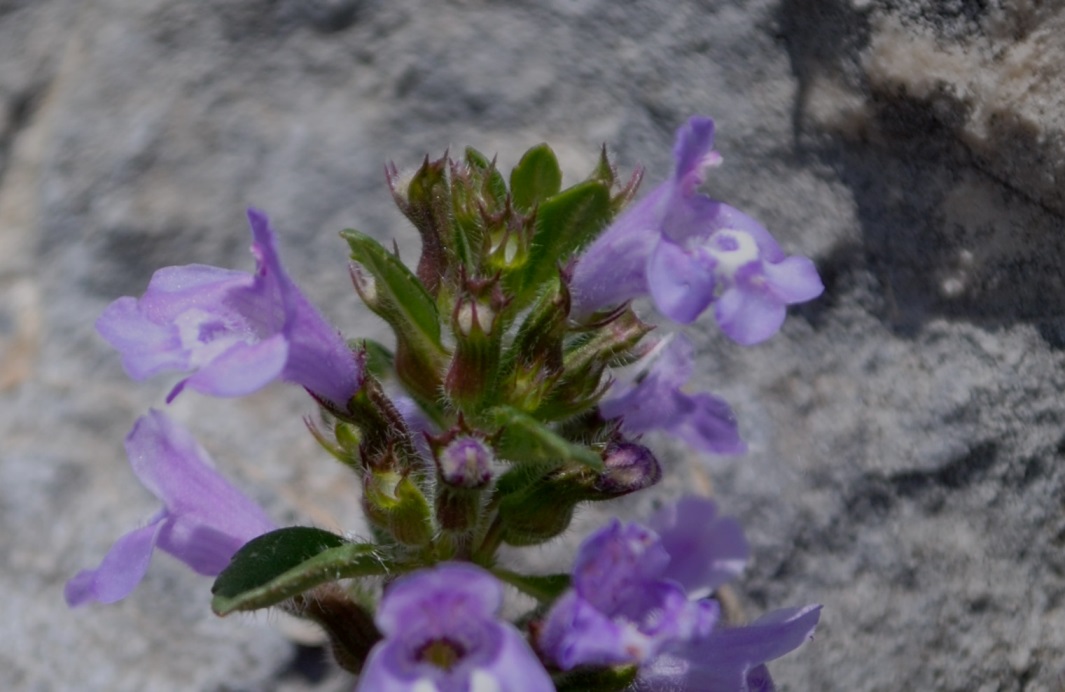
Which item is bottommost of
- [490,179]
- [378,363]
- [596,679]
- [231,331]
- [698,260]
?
[596,679]

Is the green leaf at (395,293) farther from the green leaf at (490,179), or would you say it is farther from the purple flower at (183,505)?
the purple flower at (183,505)

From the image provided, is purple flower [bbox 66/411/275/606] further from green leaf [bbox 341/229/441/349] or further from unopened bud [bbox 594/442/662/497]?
unopened bud [bbox 594/442/662/497]

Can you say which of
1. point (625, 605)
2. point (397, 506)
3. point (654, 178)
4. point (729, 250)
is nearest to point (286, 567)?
point (397, 506)

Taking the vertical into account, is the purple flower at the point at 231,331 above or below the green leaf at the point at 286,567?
above

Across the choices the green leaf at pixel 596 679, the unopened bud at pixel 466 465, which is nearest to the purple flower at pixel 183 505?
the unopened bud at pixel 466 465

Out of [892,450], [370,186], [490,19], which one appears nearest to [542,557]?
[892,450]

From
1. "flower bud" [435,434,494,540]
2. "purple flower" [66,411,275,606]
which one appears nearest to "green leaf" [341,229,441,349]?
"flower bud" [435,434,494,540]

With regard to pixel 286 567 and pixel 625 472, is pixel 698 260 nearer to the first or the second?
pixel 625 472
